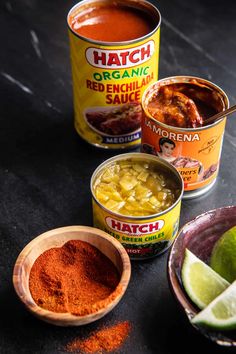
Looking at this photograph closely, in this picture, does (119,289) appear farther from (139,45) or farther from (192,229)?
(139,45)

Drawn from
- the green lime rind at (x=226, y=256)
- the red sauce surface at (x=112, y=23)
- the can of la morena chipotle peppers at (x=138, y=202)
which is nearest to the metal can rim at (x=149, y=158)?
A: the can of la morena chipotle peppers at (x=138, y=202)

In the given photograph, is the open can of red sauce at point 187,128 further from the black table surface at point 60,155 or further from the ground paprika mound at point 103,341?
the ground paprika mound at point 103,341

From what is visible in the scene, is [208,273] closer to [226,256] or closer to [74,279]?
[226,256]

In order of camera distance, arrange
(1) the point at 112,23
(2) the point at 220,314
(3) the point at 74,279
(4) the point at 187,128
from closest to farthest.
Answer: (2) the point at 220,314, (3) the point at 74,279, (4) the point at 187,128, (1) the point at 112,23

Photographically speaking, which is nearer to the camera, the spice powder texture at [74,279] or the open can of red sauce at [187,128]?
the spice powder texture at [74,279]

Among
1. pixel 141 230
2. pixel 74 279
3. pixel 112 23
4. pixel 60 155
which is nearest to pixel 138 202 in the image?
pixel 141 230

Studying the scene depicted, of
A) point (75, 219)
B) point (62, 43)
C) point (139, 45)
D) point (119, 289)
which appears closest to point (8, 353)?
point (119, 289)
